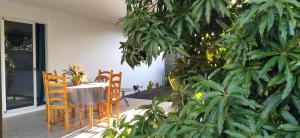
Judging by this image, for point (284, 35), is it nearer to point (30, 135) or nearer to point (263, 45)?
point (263, 45)

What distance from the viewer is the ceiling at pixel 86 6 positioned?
5395 mm

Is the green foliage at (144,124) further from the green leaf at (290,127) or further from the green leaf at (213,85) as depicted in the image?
the green leaf at (290,127)

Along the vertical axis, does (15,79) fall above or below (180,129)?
above

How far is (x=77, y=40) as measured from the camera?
6.94 m

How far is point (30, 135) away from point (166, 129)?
3.62 m

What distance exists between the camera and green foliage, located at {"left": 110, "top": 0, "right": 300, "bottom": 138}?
0.94 m

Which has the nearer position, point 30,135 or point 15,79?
point 30,135

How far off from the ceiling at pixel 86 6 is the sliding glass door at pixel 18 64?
2.08 ft

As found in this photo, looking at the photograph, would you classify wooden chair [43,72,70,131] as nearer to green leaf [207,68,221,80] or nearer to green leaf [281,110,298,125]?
green leaf [207,68,221,80]

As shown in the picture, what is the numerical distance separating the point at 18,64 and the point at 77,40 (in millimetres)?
1694

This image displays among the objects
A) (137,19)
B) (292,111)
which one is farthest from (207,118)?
(137,19)

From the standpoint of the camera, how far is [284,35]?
3.01 feet

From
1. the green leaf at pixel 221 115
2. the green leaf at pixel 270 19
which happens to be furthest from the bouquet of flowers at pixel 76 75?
the green leaf at pixel 270 19

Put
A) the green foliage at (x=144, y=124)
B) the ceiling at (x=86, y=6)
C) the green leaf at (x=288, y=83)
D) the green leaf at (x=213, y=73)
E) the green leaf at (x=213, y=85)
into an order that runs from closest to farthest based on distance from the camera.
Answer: the green leaf at (x=288, y=83) < the green leaf at (x=213, y=85) < the green leaf at (x=213, y=73) < the green foliage at (x=144, y=124) < the ceiling at (x=86, y=6)
